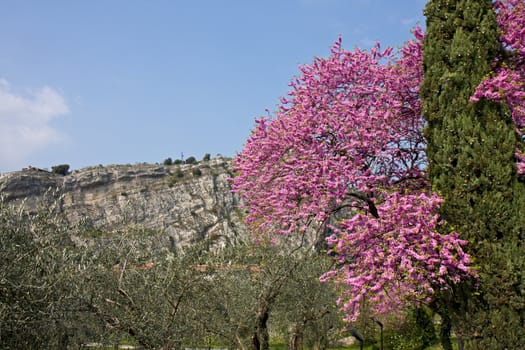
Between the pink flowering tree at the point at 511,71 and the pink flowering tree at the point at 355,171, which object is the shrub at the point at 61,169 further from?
the pink flowering tree at the point at 511,71

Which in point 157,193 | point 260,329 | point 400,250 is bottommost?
point 260,329

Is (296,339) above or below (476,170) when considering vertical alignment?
below

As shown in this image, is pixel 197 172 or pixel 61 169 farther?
pixel 61 169

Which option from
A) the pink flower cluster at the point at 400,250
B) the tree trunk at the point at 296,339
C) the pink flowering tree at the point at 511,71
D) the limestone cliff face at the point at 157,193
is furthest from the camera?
the limestone cliff face at the point at 157,193

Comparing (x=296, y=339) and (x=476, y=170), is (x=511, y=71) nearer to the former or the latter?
(x=476, y=170)

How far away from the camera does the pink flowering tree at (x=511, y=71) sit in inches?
424

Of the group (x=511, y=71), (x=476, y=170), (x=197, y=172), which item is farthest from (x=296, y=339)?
(x=197, y=172)

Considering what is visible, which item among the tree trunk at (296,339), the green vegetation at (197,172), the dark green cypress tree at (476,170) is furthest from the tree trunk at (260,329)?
the green vegetation at (197,172)

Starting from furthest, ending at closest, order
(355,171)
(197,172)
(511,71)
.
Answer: (197,172) → (355,171) → (511,71)

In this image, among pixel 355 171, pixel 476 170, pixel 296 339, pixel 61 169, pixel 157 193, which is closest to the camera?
pixel 476 170

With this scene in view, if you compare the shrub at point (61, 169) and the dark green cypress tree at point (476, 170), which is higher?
the shrub at point (61, 169)

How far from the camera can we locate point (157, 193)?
413 feet

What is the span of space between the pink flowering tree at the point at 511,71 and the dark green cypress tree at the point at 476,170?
0.28m

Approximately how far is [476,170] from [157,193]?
395 feet
